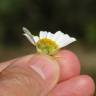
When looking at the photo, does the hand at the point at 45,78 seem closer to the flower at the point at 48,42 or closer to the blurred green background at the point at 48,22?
the flower at the point at 48,42

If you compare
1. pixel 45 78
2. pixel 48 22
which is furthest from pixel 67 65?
pixel 48 22

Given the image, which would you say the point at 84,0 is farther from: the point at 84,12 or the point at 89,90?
the point at 89,90

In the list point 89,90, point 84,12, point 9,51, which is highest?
point 89,90

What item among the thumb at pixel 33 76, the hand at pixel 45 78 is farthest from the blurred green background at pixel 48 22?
the thumb at pixel 33 76

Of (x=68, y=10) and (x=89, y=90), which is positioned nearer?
(x=89, y=90)

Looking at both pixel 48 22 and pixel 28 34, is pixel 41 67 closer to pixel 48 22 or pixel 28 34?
pixel 28 34

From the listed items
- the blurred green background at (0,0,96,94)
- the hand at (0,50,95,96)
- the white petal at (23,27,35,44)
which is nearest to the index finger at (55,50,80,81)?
the hand at (0,50,95,96)

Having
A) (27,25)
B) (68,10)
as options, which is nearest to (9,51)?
(27,25)

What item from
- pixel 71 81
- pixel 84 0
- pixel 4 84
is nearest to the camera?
pixel 4 84

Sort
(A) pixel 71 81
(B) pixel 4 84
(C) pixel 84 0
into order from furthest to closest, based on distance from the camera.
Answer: (C) pixel 84 0
(A) pixel 71 81
(B) pixel 4 84
